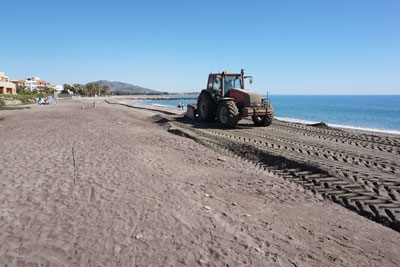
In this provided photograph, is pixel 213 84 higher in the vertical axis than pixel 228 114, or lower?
higher

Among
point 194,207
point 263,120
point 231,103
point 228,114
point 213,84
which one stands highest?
point 213,84

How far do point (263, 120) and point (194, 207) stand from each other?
29.9 feet

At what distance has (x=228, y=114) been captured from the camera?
1140 centimetres

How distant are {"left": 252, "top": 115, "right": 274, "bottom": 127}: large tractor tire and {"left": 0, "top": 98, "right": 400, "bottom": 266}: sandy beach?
470cm

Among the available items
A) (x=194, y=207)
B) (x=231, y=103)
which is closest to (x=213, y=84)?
(x=231, y=103)

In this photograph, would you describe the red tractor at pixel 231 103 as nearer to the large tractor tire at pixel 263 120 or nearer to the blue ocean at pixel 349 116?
the large tractor tire at pixel 263 120

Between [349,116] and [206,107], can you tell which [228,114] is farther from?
[349,116]

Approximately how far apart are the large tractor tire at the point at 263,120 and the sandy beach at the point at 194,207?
15.4 ft

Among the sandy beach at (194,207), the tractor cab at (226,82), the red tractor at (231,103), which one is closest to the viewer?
the sandy beach at (194,207)

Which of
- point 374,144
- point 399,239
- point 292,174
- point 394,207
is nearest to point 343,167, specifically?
point 292,174

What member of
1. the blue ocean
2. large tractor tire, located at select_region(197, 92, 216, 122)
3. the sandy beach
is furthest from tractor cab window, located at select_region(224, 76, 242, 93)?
the blue ocean

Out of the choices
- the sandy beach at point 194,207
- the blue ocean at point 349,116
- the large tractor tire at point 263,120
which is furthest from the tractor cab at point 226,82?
the blue ocean at point 349,116

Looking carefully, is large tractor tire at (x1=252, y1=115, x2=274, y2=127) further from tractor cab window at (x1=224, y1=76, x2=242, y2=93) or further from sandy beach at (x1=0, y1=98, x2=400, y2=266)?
sandy beach at (x1=0, y1=98, x2=400, y2=266)

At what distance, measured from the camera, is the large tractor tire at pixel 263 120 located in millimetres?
12219
